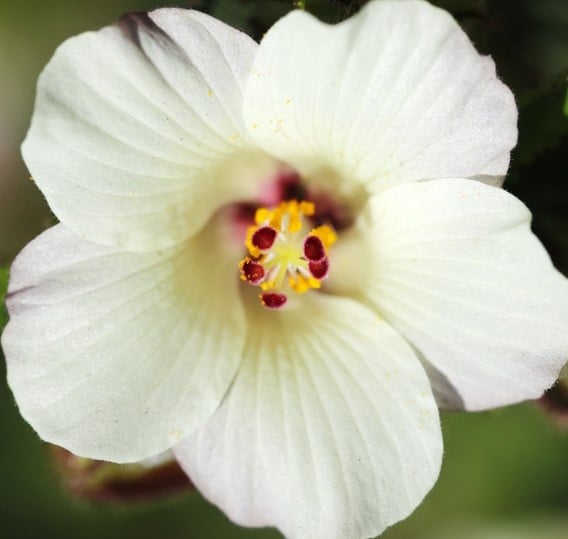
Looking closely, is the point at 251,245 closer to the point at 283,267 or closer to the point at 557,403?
the point at 283,267

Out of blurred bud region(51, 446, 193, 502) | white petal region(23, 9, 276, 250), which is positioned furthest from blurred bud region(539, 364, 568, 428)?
white petal region(23, 9, 276, 250)

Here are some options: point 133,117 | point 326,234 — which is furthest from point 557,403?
point 133,117

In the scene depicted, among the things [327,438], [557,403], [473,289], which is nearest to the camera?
[473,289]

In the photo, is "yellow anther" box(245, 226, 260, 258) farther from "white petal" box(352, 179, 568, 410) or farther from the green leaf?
the green leaf

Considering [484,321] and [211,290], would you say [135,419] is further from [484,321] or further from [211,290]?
[484,321]

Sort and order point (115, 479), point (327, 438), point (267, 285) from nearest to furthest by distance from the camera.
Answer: point (327, 438), point (267, 285), point (115, 479)
